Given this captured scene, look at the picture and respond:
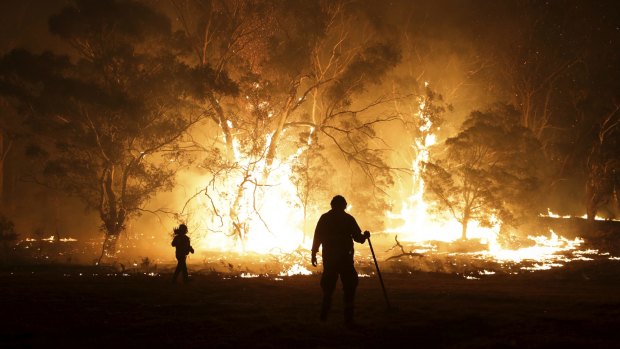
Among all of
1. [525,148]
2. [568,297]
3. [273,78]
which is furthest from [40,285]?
[525,148]

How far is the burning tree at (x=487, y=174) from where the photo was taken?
29.5 meters

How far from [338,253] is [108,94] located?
60.3 feet

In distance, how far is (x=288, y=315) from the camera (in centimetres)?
864

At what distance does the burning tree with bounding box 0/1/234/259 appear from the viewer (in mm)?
23594

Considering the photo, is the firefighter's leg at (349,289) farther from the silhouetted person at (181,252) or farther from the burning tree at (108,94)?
the burning tree at (108,94)

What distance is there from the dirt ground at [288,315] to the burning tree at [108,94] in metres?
11.5

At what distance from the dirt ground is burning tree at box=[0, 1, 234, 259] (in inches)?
452

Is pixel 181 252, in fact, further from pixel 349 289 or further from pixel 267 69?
pixel 267 69

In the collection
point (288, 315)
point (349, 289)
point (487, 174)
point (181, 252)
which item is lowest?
point (288, 315)

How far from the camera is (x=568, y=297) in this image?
34.6 feet

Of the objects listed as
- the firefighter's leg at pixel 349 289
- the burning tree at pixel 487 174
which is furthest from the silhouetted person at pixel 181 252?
the burning tree at pixel 487 174

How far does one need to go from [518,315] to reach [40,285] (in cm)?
904

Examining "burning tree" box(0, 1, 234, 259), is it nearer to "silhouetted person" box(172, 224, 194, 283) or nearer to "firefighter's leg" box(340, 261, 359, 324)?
"silhouetted person" box(172, 224, 194, 283)

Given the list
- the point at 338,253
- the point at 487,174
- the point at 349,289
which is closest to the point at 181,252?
the point at 338,253
